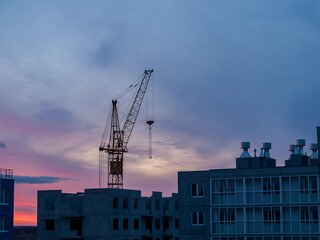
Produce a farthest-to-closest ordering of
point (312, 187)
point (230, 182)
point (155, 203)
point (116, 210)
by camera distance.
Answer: point (155, 203) → point (116, 210) → point (230, 182) → point (312, 187)

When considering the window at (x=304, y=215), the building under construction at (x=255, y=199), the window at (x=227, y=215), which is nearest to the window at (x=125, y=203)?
the building under construction at (x=255, y=199)

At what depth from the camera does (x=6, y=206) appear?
270 feet

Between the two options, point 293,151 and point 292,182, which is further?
point 293,151

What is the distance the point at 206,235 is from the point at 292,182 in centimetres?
1218

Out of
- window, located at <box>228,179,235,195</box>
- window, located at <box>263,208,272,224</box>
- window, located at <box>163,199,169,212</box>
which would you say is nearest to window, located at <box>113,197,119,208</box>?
window, located at <box>163,199,169,212</box>

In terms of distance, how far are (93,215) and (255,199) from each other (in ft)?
138

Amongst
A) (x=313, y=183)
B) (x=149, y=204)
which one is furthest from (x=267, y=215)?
(x=149, y=204)

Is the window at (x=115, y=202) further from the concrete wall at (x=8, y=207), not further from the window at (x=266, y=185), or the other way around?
the window at (x=266, y=185)

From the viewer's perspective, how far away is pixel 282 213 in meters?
68.6

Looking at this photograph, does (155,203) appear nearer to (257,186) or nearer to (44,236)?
(44,236)

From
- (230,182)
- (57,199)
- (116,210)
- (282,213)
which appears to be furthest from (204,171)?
(57,199)

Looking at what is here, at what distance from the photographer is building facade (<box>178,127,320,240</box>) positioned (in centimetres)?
6762

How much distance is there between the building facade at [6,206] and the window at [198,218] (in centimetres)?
2643

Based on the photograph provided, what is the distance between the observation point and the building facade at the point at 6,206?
268 ft
